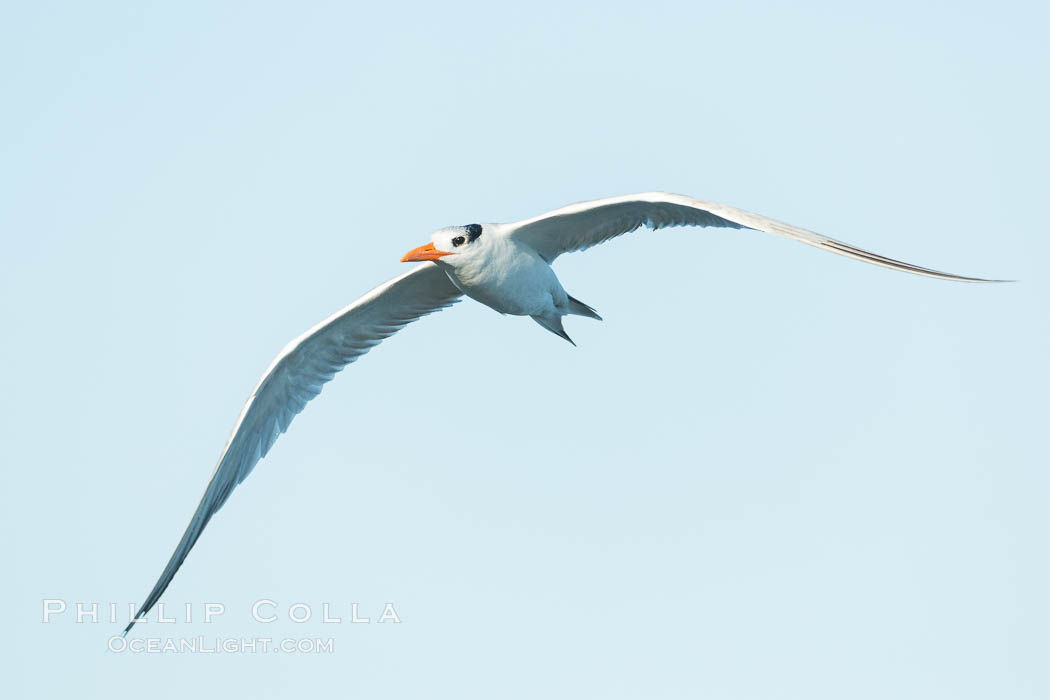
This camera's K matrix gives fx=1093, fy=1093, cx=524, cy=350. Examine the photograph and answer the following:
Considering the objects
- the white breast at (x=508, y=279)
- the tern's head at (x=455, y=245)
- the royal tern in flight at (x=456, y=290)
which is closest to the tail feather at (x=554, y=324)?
the royal tern in flight at (x=456, y=290)

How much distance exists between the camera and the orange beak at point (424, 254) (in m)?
10.9

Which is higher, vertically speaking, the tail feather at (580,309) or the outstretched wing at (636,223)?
the outstretched wing at (636,223)

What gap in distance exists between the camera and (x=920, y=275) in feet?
28.8

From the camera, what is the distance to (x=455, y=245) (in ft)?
36.1

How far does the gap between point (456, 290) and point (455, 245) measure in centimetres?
212

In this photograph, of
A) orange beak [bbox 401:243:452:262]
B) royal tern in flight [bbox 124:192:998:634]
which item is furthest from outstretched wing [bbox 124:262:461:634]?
orange beak [bbox 401:243:452:262]

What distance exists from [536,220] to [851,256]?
334cm

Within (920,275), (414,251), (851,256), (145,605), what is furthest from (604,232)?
(145,605)

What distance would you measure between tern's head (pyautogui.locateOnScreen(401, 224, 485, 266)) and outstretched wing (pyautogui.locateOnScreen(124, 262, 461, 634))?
1.21 meters

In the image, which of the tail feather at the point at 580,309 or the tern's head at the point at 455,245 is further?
the tail feather at the point at 580,309

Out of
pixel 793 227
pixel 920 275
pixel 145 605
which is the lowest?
pixel 145 605

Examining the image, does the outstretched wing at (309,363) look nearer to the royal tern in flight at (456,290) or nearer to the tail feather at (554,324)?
the royal tern in flight at (456,290)

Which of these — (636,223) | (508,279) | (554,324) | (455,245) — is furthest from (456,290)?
(636,223)

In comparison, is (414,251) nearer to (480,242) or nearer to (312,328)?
(480,242)
